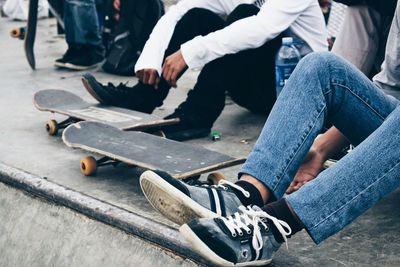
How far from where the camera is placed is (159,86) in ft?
16.7

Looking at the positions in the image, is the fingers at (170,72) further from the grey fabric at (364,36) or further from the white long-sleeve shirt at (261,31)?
the grey fabric at (364,36)

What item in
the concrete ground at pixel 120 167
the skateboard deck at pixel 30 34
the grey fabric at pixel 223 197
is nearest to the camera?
the grey fabric at pixel 223 197

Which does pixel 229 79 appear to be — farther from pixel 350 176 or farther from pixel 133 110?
pixel 350 176

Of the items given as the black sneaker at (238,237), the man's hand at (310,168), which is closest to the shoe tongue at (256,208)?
the black sneaker at (238,237)

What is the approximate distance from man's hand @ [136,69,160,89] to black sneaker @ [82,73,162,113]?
0.60ft

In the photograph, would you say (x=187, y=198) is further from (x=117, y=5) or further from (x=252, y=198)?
(x=117, y=5)

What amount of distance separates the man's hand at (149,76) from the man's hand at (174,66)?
0.22 metres

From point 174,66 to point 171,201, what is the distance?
187cm

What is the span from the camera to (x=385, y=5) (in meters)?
3.81

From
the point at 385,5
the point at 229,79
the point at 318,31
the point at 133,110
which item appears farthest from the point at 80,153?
the point at 385,5

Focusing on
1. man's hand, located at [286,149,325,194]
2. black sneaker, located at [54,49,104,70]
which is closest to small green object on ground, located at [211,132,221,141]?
man's hand, located at [286,149,325,194]

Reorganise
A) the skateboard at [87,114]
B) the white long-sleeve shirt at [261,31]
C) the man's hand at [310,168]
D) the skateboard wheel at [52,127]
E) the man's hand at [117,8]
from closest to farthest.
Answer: the man's hand at [310,168], the white long-sleeve shirt at [261,31], the skateboard at [87,114], the skateboard wheel at [52,127], the man's hand at [117,8]

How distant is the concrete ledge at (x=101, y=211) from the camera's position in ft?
10.3

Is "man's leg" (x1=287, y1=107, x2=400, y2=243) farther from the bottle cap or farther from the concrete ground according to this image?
the bottle cap
